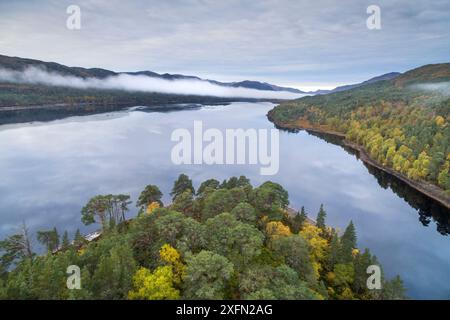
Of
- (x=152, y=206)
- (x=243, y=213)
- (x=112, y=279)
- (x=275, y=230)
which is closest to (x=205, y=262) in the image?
(x=112, y=279)

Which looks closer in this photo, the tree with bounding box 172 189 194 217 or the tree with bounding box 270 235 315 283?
the tree with bounding box 270 235 315 283

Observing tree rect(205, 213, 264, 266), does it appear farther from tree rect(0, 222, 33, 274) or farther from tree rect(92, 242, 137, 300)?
tree rect(0, 222, 33, 274)

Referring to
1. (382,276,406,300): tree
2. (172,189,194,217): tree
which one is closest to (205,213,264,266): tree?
(172,189,194,217): tree

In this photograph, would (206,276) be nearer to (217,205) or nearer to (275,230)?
(275,230)

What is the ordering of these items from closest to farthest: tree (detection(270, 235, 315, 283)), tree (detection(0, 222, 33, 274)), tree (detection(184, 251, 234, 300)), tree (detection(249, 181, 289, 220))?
1. tree (detection(184, 251, 234, 300))
2. tree (detection(270, 235, 315, 283))
3. tree (detection(0, 222, 33, 274))
4. tree (detection(249, 181, 289, 220))
